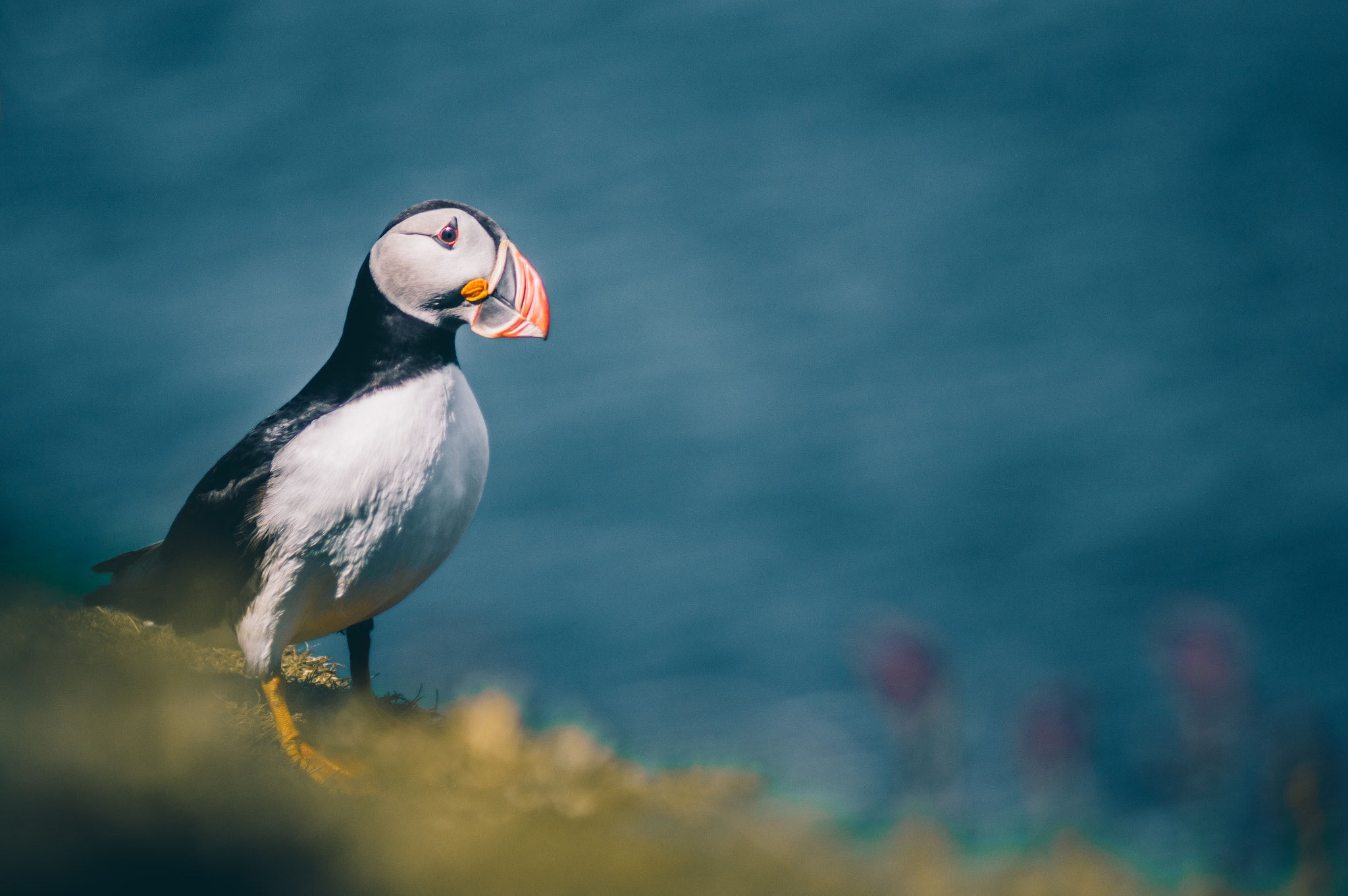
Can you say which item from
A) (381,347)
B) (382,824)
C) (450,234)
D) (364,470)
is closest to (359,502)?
(364,470)

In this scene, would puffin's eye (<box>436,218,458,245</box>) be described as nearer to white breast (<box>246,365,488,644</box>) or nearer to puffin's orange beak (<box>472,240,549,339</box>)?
puffin's orange beak (<box>472,240,549,339</box>)

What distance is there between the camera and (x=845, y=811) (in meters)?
2.71

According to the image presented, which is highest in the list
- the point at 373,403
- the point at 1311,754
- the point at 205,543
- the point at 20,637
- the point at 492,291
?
the point at 492,291

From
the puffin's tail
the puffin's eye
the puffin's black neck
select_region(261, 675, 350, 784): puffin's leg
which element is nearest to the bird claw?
select_region(261, 675, 350, 784): puffin's leg

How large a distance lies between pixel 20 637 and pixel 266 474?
0.83 metres

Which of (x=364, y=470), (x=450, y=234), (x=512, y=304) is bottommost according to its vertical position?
(x=364, y=470)

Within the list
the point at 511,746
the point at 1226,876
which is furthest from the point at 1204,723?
the point at 511,746

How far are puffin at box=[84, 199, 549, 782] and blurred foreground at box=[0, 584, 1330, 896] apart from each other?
0.42 meters

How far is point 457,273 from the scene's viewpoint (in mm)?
3186

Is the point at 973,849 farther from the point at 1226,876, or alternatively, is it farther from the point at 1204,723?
the point at 1204,723

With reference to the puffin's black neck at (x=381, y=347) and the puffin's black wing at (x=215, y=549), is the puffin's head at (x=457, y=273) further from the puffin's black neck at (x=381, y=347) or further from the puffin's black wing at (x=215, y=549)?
the puffin's black wing at (x=215, y=549)

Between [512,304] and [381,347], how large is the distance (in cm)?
39

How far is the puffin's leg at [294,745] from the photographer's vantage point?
2.96 meters

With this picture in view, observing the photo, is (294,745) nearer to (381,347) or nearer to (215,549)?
(215,549)
